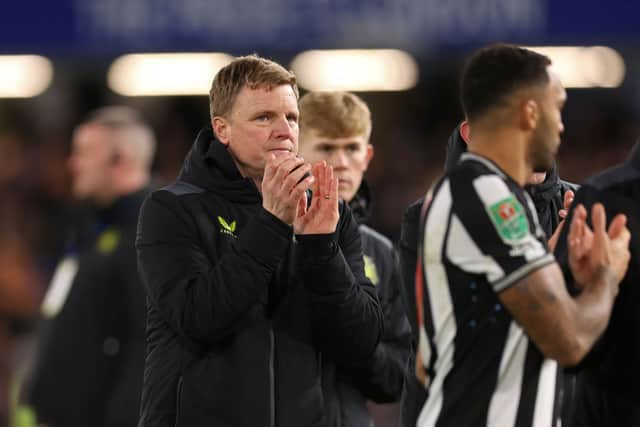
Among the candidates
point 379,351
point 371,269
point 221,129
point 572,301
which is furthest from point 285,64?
point 572,301

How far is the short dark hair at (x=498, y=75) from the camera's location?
3.65 meters

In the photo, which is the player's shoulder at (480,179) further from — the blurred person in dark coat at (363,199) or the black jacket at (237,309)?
the blurred person in dark coat at (363,199)

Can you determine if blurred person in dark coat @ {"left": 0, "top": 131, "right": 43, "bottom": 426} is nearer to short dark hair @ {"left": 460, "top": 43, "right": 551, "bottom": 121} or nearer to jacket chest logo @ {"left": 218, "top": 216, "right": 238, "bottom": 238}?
jacket chest logo @ {"left": 218, "top": 216, "right": 238, "bottom": 238}

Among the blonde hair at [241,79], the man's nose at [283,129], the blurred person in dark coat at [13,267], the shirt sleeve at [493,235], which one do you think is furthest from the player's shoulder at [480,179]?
the blurred person in dark coat at [13,267]

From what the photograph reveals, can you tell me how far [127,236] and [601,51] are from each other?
653cm

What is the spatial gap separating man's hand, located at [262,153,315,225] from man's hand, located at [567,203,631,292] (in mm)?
847

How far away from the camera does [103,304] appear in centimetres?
580

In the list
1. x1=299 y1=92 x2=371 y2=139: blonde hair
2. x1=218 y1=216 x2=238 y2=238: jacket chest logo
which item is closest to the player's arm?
x1=218 y1=216 x2=238 y2=238: jacket chest logo

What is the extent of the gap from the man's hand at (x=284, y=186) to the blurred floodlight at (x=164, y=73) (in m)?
6.69

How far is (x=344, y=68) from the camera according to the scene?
36.2 feet

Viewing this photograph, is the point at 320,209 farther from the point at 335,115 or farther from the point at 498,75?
the point at 335,115

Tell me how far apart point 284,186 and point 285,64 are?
280 inches

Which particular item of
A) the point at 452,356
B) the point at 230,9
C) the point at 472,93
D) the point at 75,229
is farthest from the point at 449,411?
the point at 230,9

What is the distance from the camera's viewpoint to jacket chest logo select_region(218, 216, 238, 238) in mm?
4355
